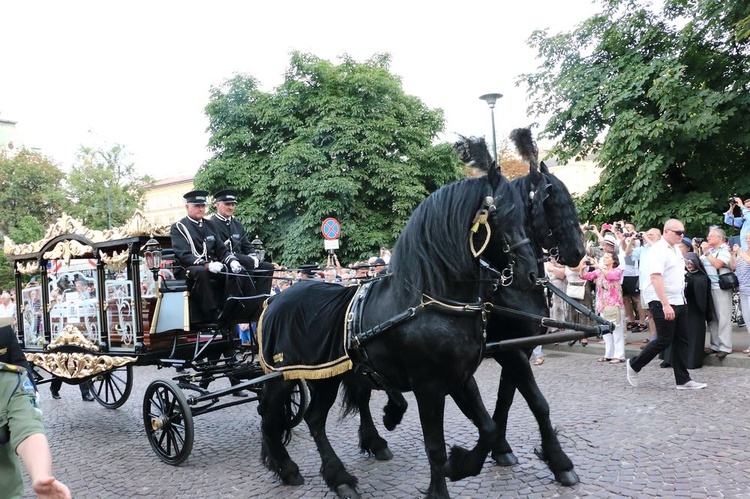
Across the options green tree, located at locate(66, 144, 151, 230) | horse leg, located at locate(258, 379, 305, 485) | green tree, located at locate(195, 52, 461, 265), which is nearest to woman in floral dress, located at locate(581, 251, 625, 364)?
horse leg, located at locate(258, 379, 305, 485)

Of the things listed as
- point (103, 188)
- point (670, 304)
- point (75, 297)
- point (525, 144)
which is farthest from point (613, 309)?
point (103, 188)

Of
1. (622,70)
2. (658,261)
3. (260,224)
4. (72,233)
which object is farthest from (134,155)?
(658,261)

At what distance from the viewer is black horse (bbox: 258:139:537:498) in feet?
13.2

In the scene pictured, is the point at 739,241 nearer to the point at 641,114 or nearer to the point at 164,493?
the point at 641,114

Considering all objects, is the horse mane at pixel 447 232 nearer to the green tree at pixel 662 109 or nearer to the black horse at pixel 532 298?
the black horse at pixel 532 298

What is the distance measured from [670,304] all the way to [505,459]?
3.46 metres

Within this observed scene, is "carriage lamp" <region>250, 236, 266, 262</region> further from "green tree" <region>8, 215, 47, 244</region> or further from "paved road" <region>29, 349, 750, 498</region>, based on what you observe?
"green tree" <region>8, 215, 47, 244</region>

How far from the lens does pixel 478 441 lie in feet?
14.0

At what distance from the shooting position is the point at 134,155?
160 ft

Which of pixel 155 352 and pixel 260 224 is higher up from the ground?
pixel 260 224

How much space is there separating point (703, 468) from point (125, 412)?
6679mm

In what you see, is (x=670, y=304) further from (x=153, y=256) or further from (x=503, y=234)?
(x=153, y=256)

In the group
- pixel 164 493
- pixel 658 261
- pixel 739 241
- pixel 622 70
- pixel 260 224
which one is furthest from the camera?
pixel 260 224

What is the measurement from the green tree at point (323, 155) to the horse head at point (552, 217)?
18998 millimetres
